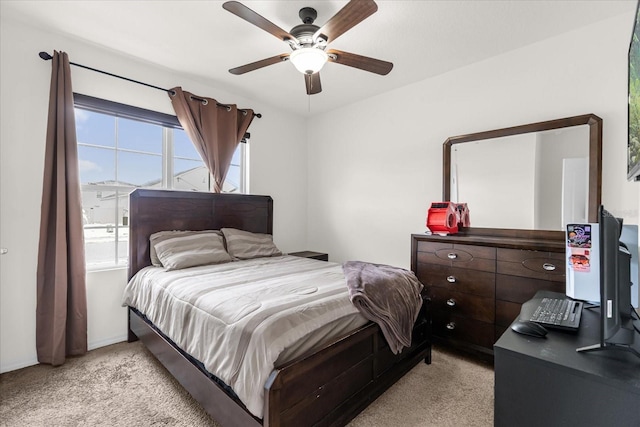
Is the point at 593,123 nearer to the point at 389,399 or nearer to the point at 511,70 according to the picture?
the point at 511,70

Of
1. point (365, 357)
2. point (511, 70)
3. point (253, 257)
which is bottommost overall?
point (365, 357)

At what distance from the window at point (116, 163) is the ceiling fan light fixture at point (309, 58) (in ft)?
5.82

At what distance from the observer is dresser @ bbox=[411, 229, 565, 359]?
2037mm

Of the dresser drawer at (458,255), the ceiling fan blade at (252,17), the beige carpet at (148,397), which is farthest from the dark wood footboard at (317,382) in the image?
the ceiling fan blade at (252,17)

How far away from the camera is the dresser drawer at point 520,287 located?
6.47 feet

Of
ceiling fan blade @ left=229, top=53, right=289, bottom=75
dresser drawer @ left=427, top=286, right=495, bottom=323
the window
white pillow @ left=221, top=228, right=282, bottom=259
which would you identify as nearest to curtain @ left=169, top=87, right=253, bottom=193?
the window

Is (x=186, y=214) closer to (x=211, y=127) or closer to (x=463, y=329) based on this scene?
(x=211, y=127)

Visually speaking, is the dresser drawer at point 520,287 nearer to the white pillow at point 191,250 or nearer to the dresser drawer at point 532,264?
the dresser drawer at point 532,264

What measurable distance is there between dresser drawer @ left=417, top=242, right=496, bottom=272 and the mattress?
0.79 m

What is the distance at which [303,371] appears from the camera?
4.35 ft

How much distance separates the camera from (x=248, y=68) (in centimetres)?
215

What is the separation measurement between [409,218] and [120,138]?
118 inches

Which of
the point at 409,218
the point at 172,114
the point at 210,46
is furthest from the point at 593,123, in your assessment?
the point at 172,114

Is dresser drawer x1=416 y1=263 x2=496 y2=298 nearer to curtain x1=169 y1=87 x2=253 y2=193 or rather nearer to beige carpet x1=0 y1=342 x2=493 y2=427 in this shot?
beige carpet x1=0 y1=342 x2=493 y2=427
